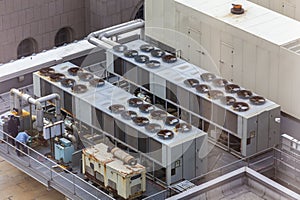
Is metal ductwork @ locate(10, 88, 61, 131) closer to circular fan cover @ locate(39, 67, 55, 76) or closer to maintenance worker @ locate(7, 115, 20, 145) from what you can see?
maintenance worker @ locate(7, 115, 20, 145)

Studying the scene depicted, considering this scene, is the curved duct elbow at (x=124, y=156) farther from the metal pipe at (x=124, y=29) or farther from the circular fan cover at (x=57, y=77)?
the metal pipe at (x=124, y=29)

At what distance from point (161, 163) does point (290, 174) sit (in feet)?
16.6

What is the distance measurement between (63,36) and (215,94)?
21882 mm

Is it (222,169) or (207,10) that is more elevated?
(207,10)

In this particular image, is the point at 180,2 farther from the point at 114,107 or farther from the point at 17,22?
the point at 17,22

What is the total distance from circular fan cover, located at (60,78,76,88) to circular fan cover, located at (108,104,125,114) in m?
2.74

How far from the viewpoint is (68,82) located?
48.1 m

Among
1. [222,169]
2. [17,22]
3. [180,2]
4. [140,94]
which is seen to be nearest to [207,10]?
[180,2]

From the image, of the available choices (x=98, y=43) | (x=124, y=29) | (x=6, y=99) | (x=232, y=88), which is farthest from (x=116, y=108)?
(x=124, y=29)

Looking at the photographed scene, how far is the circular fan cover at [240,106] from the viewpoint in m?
45.2

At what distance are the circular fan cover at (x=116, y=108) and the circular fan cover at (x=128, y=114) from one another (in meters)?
0.28

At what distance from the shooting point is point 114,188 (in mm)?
43031

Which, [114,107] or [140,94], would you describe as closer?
[114,107]

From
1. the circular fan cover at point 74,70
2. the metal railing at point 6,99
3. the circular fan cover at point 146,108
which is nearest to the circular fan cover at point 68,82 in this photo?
the circular fan cover at point 74,70
